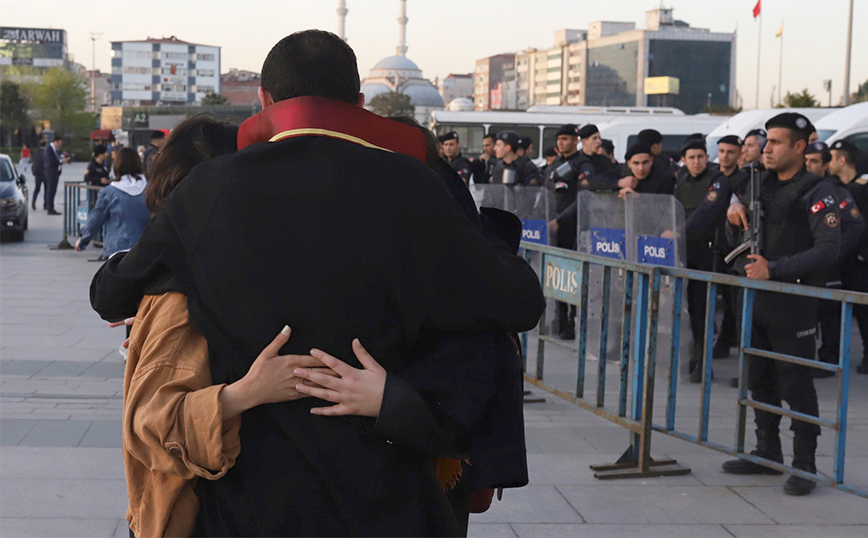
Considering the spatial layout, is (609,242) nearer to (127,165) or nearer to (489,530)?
(489,530)

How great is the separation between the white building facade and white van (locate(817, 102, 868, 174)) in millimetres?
139652

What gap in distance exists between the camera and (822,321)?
7.68m

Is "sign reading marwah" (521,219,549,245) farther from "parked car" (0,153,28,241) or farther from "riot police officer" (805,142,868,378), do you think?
"parked car" (0,153,28,241)

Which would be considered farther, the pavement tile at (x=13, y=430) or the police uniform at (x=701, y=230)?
the police uniform at (x=701, y=230)

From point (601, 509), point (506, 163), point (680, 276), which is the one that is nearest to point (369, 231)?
point (601, 509)

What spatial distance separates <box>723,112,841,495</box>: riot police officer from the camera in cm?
449

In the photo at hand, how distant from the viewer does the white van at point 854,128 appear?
12195mm

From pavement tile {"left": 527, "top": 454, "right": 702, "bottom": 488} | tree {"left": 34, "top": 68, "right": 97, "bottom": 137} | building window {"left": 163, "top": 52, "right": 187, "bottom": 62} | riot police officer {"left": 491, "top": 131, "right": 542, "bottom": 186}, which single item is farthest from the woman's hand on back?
building window {"left": 163, "top": 52, "right": 187, "bottom": 62}

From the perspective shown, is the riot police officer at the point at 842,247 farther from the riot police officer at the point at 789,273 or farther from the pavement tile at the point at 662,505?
the pavement tile at the point at 662,505

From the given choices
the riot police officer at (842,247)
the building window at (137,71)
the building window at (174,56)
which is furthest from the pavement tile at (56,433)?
the building window at (137,71)

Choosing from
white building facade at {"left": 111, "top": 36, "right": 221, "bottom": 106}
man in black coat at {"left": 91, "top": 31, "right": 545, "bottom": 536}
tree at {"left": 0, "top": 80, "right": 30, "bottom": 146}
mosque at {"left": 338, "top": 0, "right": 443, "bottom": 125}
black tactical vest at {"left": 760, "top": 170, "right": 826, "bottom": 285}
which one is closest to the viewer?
man in black coat at {"left": 91, "top": 31, "right": 545, "bottom": 536}

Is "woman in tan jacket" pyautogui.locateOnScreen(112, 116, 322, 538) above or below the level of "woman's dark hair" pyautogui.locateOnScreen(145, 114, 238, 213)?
below

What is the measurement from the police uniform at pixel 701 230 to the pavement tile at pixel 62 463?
4.17 meters

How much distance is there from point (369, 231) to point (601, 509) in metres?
2.95
